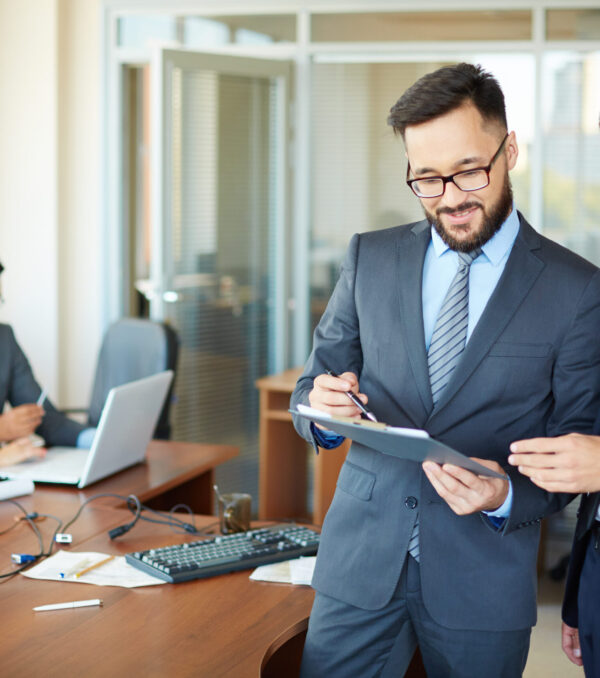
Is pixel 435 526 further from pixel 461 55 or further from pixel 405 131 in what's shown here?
pixel 461 55

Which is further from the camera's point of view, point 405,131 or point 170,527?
point 170,527

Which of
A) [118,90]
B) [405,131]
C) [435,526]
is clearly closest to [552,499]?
[435,526]

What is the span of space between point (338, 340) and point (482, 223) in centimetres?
36

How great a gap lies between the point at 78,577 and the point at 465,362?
97 cm

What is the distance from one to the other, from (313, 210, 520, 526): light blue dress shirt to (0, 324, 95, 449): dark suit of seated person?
1.78 metres

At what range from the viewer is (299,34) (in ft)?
16.0

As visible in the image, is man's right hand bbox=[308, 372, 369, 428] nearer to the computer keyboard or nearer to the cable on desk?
the computer keyboard

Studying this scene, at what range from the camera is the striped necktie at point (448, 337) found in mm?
1627

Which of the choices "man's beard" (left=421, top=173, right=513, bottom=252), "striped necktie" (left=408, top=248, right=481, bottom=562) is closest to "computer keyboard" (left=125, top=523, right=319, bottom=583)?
"striped necktie" (left=408, top=248, right=481, bottom=562)

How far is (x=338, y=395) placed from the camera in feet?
5.34

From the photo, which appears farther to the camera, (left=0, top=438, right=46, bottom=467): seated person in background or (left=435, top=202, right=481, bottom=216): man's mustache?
(left=0, top=438, right=46, bottom=467): seated person in background

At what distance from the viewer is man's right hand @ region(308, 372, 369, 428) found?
1617mm

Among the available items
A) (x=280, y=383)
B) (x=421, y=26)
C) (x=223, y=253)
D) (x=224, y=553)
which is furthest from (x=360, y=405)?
(x=421, y=26)

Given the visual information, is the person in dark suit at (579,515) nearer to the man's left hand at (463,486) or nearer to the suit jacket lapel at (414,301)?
the man's left hand at (463,486)
